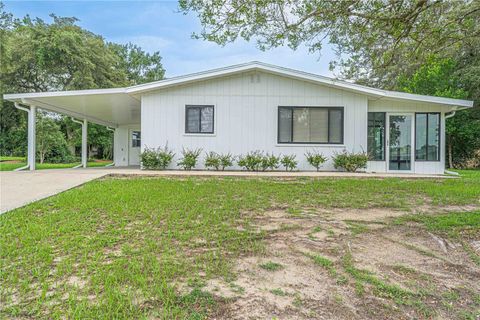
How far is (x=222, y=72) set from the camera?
9.33 meters

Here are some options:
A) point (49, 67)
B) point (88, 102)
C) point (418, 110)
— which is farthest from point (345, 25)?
point (49, 67)

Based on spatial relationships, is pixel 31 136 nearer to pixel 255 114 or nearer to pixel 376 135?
pixel 255 114

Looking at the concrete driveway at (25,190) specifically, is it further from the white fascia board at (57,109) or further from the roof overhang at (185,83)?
the white fascia board at (57,109)

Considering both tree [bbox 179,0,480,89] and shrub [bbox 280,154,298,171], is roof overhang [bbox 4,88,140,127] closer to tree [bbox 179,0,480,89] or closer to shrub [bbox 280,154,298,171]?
tree [bbox 179,0,480,89]

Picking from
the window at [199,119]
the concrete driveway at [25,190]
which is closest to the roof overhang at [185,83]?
the window at [199,119]

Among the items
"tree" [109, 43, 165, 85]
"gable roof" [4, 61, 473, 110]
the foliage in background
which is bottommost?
"gable roof" [4, 61, 473, 110]

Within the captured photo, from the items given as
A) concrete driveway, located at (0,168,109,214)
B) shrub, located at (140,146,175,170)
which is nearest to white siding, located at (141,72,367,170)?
shrub, located at (140,146,175,170)

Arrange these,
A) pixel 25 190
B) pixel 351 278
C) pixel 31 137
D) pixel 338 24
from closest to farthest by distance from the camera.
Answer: pixel 351 278 < pixel 25 190 < pixel 338 24 < pixel 31 137

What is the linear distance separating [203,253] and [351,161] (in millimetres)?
8089

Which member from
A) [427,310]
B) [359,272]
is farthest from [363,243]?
[427,310]

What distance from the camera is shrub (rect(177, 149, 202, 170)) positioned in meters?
9.54

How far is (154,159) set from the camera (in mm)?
9516

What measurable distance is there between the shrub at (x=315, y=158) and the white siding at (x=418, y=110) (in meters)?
1.92

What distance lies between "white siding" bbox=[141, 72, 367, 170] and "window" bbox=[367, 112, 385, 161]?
80cm
